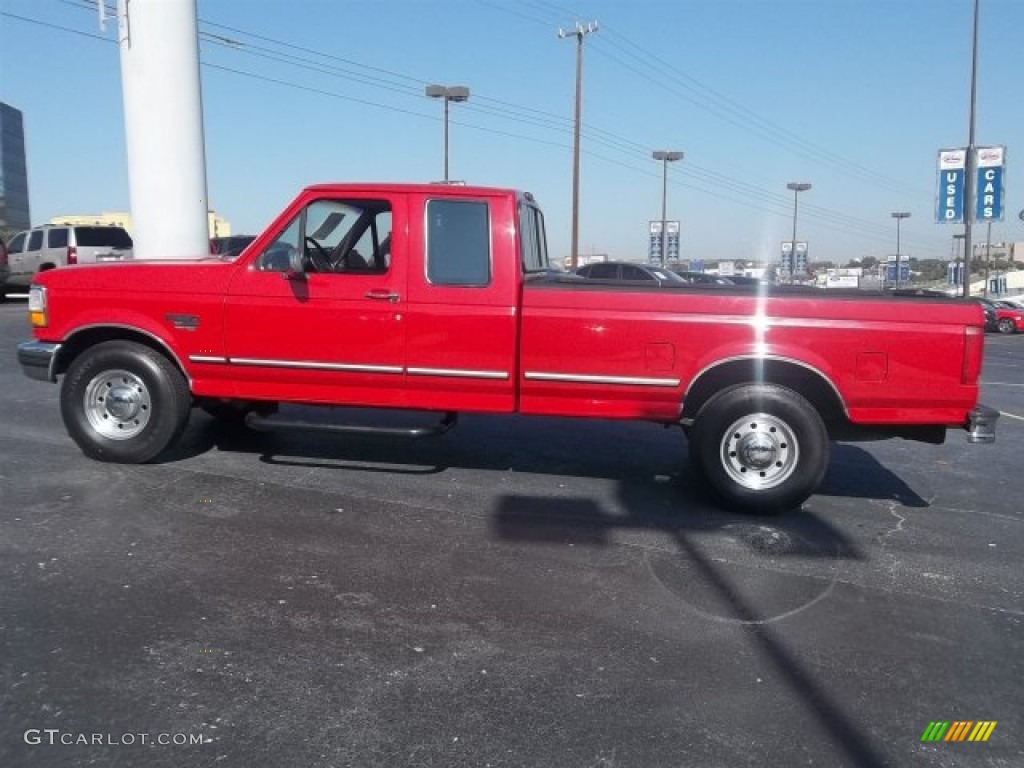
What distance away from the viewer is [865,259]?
351 ft

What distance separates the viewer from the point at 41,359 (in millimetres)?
5965

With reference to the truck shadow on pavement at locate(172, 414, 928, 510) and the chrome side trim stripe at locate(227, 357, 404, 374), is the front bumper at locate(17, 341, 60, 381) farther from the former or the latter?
the chrome side trim stripe at locate(227, 357, 404, 374)

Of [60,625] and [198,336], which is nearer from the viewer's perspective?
[60,625]

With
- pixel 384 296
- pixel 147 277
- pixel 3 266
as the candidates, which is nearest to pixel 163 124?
pixel 147 277

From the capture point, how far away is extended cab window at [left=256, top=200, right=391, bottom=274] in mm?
5676

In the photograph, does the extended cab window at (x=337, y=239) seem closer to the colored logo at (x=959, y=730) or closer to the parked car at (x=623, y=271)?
the colored logo at (x=959, y=730)

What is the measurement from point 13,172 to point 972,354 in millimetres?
109427

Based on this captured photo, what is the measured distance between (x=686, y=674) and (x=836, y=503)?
2.89 m

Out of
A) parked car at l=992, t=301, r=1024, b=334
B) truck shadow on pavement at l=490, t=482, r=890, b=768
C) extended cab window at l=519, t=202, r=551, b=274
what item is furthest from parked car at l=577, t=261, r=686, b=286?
truck shadow on pavement at l=490, t=482, r=890, b=768

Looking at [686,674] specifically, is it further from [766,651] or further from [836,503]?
[836,503]

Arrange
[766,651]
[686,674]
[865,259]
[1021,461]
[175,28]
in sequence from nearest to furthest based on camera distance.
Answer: [686,674]
[766,651]
[1021,461]
[175,28]
[865,259]

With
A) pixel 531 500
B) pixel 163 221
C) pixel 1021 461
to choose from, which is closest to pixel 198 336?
pixel 531 500

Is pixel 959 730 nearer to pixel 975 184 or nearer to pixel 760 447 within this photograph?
pixel 760 447
